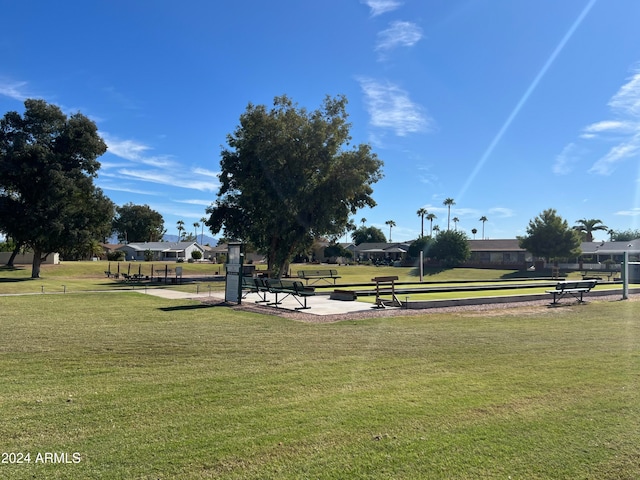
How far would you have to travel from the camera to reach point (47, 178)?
33062mm

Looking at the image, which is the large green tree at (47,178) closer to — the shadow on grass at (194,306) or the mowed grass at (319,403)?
the shadow on grass at (194,306)

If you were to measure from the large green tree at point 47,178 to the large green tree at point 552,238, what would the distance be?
5001 cm

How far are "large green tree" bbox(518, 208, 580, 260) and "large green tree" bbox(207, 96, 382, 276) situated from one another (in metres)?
34.4

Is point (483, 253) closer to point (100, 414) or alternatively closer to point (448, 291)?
point (448, 291)

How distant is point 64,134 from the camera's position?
34.8 meters

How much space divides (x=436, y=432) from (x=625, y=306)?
52.3ft

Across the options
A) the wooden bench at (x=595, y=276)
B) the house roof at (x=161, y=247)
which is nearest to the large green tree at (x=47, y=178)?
the wooden bench at (x=595, y=276)

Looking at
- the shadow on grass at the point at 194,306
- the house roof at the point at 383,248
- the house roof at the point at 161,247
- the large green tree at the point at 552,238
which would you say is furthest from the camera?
the house roof at the point at 161,247

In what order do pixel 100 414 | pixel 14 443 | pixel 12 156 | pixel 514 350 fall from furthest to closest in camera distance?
pixel 12 156, pixel 514 350, pixel 100 414, pixel 14 443

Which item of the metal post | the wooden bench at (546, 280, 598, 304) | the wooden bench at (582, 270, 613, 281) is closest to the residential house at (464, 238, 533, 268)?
the wooden bench at (582, 270, 613, 281)

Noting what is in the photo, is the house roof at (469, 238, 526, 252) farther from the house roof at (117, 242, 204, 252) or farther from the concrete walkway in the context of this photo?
the concrete walkway

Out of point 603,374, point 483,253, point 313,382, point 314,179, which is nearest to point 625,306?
point 603,374

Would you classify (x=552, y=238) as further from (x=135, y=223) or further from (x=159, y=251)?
(x=135, y=223)

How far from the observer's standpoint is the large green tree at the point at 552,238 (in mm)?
57875
